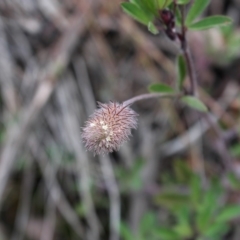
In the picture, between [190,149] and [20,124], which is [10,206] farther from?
[190,149]

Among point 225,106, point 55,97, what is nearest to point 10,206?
point 55,97

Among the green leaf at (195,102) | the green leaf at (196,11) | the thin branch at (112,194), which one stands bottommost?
the thin branch at (112,194)

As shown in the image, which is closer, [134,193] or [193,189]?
[193,189]

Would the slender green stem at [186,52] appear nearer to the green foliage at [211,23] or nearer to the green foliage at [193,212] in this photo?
the green foliage at [211,23]

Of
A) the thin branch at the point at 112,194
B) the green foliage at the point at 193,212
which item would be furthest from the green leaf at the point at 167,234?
the thin branch at the point at 112,194

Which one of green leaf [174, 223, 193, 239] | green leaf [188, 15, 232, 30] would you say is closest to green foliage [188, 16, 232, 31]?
green leaf [188, 15, 232, 30]

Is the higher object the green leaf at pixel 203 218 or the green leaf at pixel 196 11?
the green leaf at pixel 196 11
